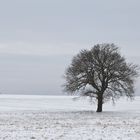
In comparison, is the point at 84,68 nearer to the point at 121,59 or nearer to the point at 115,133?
the point at 121,59

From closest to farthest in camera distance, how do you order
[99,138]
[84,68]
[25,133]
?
[99,138] → [25,133] → [84,68]

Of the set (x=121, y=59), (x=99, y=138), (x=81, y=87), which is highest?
(x=121, y=59)

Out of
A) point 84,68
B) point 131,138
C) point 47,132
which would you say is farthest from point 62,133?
point 84,68

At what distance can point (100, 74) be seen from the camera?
50188mm

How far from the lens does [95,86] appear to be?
49.6 meters

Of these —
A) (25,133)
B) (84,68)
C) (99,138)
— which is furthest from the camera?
(84,68)

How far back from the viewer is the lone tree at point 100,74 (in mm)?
49031

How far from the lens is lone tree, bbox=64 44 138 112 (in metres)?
49.0

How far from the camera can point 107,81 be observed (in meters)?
49.7

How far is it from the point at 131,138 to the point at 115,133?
199 cm

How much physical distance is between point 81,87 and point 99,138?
30.7m

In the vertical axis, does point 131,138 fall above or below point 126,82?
below

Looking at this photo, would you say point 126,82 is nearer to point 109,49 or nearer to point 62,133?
point 109,49

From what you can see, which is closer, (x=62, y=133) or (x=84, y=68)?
(x=62, y=133)
